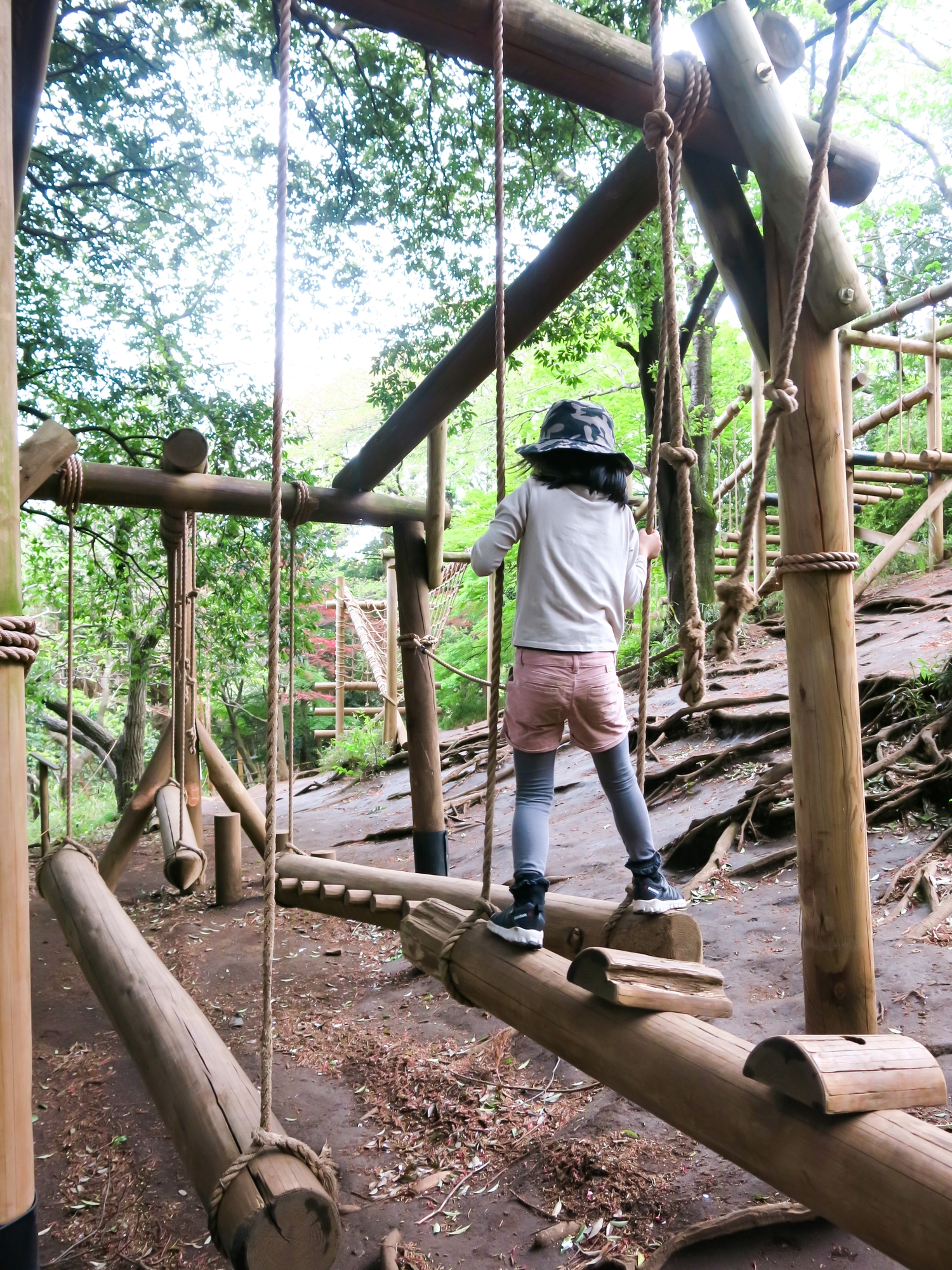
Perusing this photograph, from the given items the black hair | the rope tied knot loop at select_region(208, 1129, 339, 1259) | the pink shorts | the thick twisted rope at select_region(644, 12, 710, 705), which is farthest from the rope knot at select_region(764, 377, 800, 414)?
the rope tied knot loop at select_region(208, 1129, 339, 1259)

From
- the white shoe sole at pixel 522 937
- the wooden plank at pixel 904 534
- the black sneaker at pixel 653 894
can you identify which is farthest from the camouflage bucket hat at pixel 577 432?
the wooden plank at pixel 904 534

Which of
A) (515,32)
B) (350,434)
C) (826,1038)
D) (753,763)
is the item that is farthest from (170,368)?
(350,434)

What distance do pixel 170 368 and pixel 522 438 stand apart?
Result: 20.5 ft

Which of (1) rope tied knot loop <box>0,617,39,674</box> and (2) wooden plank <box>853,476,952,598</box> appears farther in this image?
(2) wooden plank <box>853,476,952,598</box>

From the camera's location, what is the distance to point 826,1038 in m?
1.39

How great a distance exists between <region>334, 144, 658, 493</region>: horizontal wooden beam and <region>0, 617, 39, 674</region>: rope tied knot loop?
191 centimetres

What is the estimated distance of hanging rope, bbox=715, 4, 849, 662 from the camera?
61.3 inches

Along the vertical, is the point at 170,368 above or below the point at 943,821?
above

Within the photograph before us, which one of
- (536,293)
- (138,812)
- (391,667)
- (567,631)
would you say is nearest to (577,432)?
(567,631)

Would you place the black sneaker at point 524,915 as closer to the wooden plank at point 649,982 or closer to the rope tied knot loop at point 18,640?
the wooden plank at point 649,982

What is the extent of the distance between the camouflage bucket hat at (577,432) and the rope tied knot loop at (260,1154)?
175 cm

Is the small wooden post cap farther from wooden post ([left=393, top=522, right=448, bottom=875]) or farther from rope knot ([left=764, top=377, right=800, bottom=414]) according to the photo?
wooden post ([left=393, top=522, right=448, bottom=875])

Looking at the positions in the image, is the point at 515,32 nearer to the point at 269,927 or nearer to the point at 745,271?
the point at 745,271

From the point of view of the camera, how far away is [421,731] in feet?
15.4
